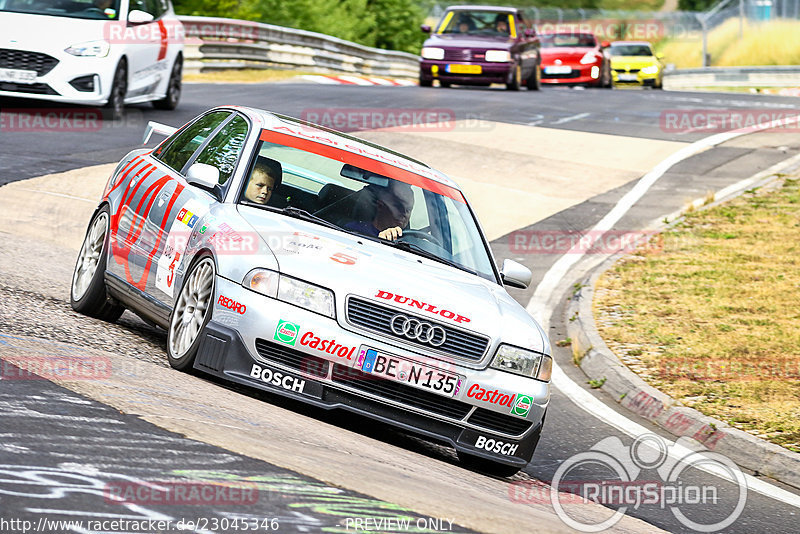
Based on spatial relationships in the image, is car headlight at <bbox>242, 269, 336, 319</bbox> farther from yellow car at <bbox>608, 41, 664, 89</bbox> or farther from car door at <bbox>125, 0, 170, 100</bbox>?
yellow car at <bbox>608, 41, 664, 89</bbox>

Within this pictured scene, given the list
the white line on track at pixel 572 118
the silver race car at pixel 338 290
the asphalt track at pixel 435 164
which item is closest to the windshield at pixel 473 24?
the asphalt track at pixel 435 164

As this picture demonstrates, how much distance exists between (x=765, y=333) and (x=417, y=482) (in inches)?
228

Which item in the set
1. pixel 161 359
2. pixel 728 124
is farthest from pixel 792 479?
pixel 728 124

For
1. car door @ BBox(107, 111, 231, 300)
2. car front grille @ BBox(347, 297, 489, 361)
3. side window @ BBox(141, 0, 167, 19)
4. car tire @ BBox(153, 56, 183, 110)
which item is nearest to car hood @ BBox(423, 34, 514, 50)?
car tire @ BBox(153, 56, 183, 110)

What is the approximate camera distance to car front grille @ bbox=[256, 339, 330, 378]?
6293mm

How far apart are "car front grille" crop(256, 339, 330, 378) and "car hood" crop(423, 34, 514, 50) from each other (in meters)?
22.0

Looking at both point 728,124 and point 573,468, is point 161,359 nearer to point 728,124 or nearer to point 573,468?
point 573,468

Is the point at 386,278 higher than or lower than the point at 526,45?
higher

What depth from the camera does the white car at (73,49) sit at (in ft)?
54.0

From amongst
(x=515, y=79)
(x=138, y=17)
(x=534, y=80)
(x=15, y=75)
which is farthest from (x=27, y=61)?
(x=534, y=80)

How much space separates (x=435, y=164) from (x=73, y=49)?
16.5 feet

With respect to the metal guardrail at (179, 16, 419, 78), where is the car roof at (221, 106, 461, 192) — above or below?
above

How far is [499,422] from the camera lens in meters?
6.53

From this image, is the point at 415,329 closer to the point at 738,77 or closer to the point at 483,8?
the point at 483,8
